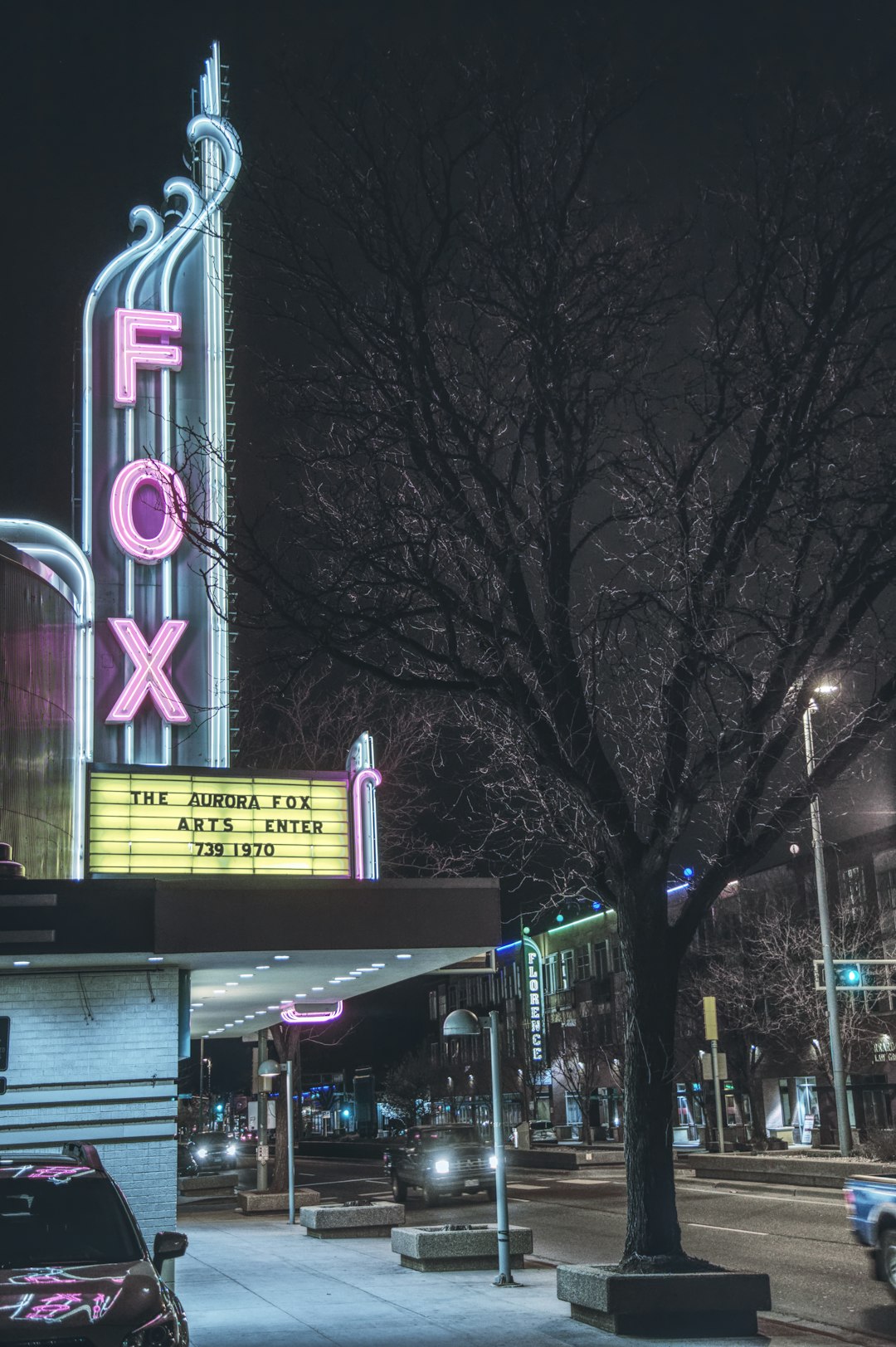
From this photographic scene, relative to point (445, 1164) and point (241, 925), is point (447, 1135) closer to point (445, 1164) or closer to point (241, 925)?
point (445, 1164)

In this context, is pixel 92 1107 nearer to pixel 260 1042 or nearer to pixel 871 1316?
pixel 871 1316

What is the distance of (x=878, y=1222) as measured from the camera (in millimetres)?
13594

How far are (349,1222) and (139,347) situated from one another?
13674 mm

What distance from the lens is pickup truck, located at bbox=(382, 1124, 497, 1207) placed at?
2938 cm

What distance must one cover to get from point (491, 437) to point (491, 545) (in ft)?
3.14

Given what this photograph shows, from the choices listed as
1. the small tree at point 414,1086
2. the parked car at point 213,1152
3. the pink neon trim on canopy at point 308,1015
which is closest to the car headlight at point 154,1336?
the pink neon trim on canopy at point 308,1015

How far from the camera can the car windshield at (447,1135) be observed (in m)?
30.0

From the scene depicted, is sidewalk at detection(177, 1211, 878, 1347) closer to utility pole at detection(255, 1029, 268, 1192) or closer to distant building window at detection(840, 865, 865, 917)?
utility pole at detection(255, 1029, 268, 1192)

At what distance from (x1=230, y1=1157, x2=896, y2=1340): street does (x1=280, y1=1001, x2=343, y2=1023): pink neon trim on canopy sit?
411 centimetres

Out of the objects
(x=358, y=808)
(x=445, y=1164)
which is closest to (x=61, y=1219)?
(x=358, y=808)

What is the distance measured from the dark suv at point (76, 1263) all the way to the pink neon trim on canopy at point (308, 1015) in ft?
47.3

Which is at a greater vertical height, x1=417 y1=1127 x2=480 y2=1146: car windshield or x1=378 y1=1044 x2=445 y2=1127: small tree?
x1=417 y1=1127 x2=480 y2=1146: car windshield

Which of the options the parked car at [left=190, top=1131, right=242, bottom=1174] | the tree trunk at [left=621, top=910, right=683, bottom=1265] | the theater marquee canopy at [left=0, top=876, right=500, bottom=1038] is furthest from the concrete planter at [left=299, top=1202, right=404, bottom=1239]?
the parked car at [left=190, top=1131, right=242, bottom=1174]

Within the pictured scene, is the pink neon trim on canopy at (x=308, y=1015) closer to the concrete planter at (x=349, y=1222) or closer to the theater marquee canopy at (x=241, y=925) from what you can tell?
the concrete planter at (x=349, y=1222)
